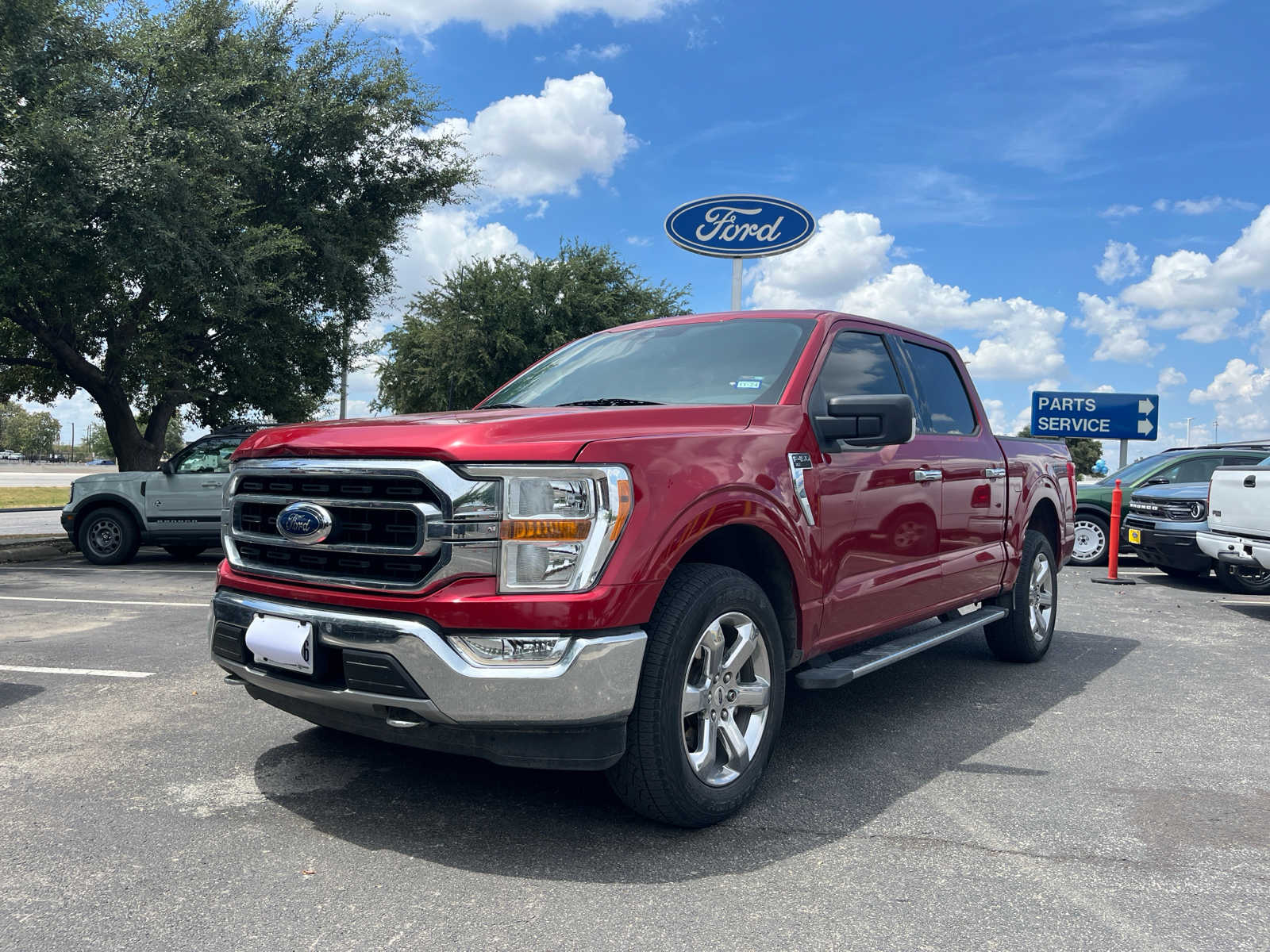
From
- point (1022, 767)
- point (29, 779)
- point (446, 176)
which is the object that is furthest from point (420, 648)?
point (446, 176)

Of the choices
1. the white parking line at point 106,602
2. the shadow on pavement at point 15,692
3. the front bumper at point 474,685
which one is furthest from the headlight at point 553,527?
the white parking line at point 106,602

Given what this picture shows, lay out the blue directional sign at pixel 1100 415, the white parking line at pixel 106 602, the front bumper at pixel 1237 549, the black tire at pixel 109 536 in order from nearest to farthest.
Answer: the front bumper at pixel 1237 549 → the white parking line at pixel 106 602 → the black tire at pixel 109 536 → the blue directional sign at pixel 1100 415

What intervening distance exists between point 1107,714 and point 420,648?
3768mm

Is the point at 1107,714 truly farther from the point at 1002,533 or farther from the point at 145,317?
the point at 145,317

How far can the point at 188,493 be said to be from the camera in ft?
39.7

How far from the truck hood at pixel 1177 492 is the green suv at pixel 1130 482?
74cm

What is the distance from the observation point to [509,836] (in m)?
3.30

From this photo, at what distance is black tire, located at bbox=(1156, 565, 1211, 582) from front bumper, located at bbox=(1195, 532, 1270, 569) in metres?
2.24

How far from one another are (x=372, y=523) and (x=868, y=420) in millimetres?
1931

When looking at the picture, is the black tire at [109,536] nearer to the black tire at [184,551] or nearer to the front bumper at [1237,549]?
the black tire at [184,551]

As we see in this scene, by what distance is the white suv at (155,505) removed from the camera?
12078 millimetres

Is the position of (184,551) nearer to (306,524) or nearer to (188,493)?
(188,493)

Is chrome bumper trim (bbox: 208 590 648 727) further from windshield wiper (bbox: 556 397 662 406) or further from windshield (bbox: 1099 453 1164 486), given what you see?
windshield (bbox: 1099 453 1164 486)

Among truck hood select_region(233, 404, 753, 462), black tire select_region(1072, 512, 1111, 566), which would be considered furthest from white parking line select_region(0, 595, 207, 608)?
black tire select_region(1072, 512, 1111, 566)
